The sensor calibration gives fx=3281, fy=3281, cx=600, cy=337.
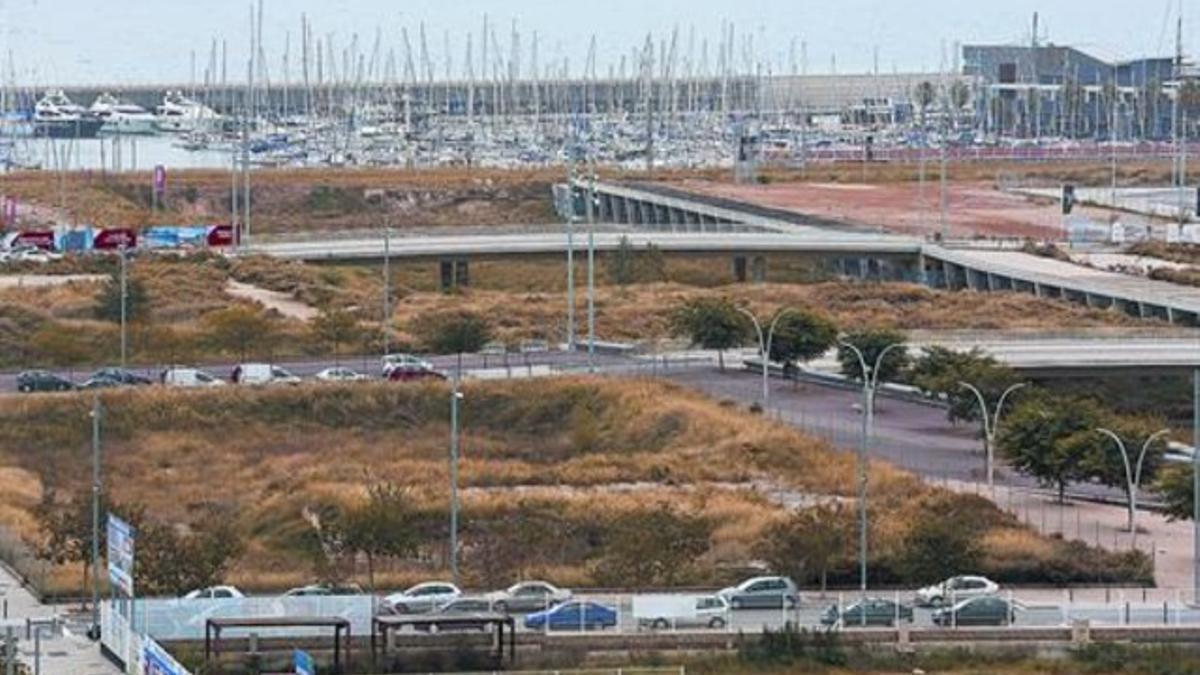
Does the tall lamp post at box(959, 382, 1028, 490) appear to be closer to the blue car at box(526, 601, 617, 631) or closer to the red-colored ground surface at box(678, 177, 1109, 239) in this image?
the blue car at box(526, 601, 617, 631)

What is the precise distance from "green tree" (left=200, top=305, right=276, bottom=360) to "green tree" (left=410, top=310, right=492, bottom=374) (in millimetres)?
3617

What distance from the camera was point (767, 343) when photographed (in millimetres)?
67812

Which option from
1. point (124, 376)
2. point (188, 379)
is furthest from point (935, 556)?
point (124, 376)

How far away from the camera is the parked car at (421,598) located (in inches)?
1726

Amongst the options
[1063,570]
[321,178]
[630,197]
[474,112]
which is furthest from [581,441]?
[474,112]

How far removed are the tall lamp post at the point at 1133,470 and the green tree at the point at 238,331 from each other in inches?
999

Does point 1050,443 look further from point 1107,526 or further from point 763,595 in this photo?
point 763,595

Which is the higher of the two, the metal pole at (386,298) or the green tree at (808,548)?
the metal pole at (386,298)

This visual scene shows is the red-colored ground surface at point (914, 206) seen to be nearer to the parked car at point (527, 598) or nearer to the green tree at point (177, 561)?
the green tree at point (177, 561)

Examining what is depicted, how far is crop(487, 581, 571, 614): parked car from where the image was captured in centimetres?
4447

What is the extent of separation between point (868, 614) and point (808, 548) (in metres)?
3.58

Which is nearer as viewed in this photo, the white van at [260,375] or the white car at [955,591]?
the white car at [955,591]

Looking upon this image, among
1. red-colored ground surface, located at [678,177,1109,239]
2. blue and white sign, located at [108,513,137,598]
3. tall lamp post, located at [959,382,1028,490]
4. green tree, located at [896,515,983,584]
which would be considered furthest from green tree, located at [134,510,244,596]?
red-colored ground surface, located at [678,177,1109,239]

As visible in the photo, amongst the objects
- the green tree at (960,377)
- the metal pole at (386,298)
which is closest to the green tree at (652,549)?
the green tree at (960,377)
